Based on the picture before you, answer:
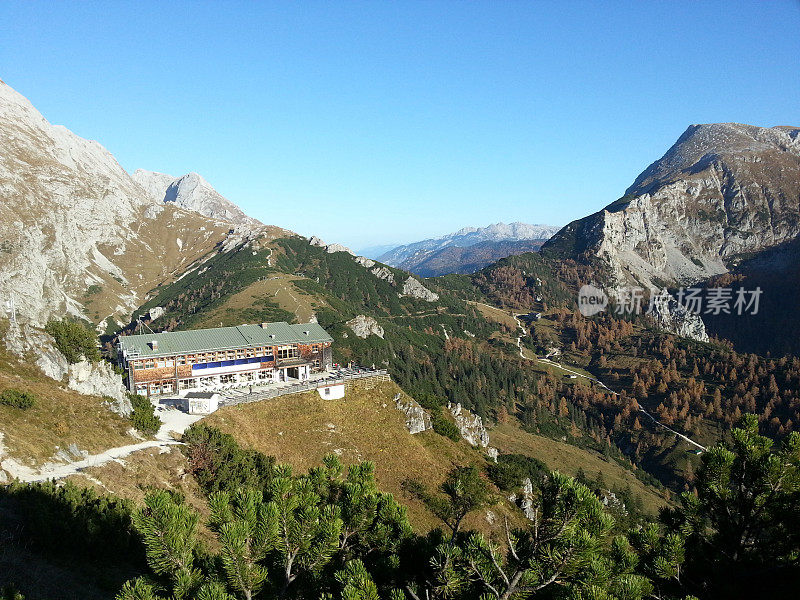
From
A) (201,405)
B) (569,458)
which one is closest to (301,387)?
(201,405)

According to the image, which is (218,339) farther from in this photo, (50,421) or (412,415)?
(50,421)

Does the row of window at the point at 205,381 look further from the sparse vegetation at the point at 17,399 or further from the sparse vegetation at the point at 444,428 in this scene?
the sparse vegetation at the point at 17,399

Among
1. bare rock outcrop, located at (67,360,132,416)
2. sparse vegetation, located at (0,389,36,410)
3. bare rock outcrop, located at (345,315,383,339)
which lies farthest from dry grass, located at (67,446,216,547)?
bare rock outcrop, located at (345,315,383,339)

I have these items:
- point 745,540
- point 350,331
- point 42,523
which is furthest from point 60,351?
point 350,331

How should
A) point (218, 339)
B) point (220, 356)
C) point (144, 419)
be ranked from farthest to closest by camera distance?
point (218, 339) → point (220, 356) → point (144, 419)

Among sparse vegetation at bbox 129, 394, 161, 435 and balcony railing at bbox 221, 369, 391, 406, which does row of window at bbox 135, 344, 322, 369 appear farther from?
sparse vegetation at bbox 129, 394, 161, 435

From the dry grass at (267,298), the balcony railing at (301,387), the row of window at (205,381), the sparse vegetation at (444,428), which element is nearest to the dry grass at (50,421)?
the balcony railing at (301,387)
